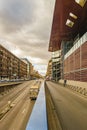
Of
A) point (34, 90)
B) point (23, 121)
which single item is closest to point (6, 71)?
point (34, 90)

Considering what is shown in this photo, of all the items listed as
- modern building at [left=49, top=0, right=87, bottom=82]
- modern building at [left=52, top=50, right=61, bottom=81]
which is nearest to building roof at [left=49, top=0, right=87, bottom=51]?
modern building at [left=49, top=0, right=87, bottom=82]

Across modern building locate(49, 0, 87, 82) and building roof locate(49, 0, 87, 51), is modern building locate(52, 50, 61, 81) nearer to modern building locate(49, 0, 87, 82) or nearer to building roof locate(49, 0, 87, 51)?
modern building locate(49, 0, 87, 82)

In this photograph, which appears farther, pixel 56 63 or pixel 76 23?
pixel 56 63

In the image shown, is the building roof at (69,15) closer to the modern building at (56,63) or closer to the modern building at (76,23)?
the modern building at (76,23)

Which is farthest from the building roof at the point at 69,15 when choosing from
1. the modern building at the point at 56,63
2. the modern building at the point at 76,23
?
the modern building at the point at 56,63

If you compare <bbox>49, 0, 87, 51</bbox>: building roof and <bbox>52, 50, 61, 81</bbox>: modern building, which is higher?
<bbox>49, 0, 87, 51</bbox>: building roof

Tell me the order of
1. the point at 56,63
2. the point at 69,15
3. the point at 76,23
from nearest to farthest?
the point at 69,15, the point at 76,23, the point at 56,63

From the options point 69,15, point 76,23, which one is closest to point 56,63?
point 76,23

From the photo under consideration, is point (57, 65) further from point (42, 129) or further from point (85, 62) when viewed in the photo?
point (42, 129)

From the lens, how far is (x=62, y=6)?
4559cm

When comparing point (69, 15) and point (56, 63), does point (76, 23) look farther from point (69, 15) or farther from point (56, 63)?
point (56, 63)

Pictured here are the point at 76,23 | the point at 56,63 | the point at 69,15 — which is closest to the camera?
the point at 69,15

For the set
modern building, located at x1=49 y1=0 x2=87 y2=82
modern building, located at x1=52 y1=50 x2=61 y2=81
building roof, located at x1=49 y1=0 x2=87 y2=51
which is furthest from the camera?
modern building, located at x1=52 y1=50 x2=61 y2=81

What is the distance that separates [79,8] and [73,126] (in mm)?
37365
